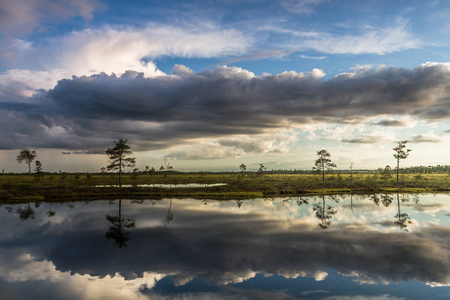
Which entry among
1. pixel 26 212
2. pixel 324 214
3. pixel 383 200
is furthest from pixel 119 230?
pixel 383 200

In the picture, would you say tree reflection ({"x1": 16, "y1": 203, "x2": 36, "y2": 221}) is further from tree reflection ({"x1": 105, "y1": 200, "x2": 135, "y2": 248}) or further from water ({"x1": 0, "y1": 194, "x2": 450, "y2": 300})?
tree reflection ({"x1": 105, "y1": 200, "x2": 135, "y2": 248})

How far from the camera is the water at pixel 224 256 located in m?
13.9

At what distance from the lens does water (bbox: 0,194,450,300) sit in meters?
13.9

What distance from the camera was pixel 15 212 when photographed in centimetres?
3716

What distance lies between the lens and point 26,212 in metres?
37.1

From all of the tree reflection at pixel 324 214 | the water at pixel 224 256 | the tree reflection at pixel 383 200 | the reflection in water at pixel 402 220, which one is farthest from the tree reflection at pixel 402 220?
the tree reflection at pixel 383 200

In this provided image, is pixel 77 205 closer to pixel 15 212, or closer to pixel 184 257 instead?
pixel 15 212

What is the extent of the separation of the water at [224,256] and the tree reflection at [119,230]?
0.10 meters

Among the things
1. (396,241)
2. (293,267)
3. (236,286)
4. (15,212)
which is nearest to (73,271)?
(236,286)

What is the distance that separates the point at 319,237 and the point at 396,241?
5.91m

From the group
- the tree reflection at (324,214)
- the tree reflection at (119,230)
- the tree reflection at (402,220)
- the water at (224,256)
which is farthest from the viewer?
the tree reflection at (324,214)

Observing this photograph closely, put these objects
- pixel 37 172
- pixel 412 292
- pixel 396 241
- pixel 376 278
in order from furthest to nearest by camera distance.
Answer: pixel 37 172, pixel 396 241, pixel 376 278, pixel 412 292

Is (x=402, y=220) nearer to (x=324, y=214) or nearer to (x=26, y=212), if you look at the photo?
(x=324, y=214)

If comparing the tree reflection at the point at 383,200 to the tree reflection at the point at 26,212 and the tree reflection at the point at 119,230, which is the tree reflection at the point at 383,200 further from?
the tree reflection at the point at 26,212
